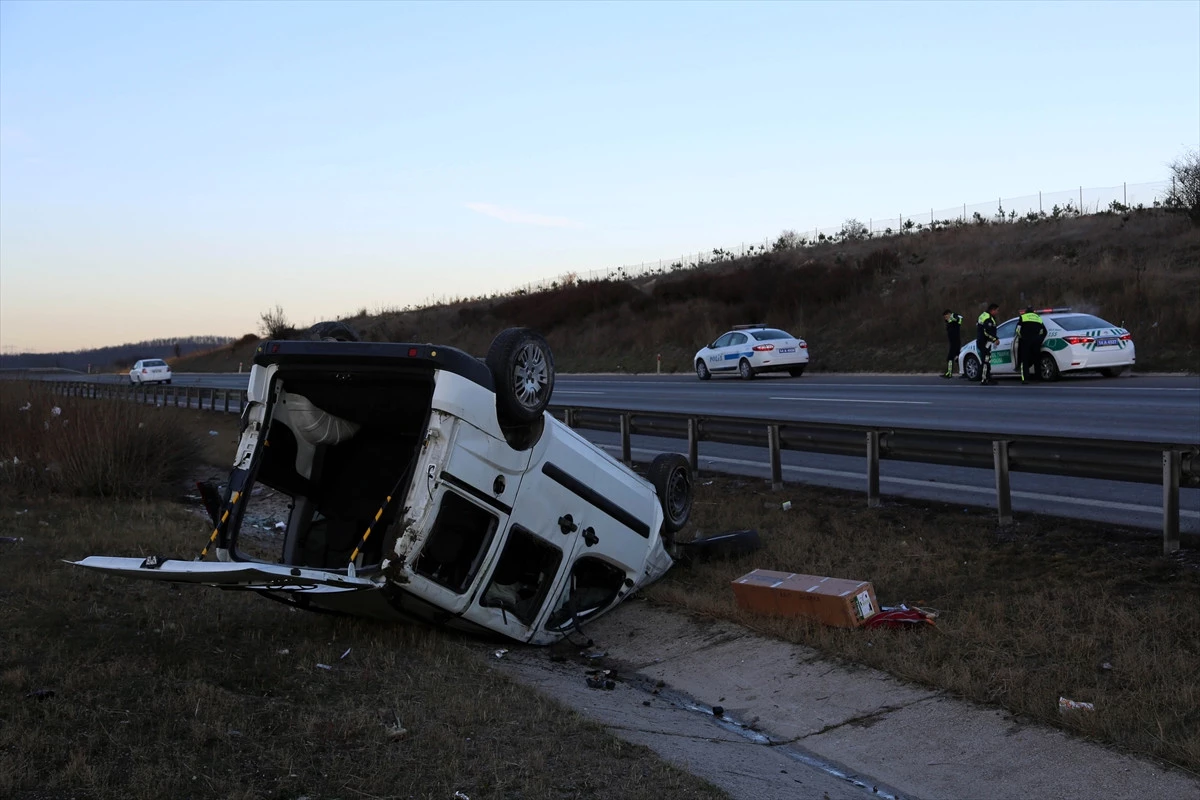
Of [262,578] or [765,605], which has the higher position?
[262,578]

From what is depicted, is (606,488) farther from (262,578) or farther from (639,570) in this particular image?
(262,578)

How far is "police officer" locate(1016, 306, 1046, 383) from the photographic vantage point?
2342 centimetres

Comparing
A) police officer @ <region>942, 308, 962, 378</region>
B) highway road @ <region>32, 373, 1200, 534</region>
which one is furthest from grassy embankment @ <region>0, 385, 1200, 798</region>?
police officer @ <region>942, 308, 962, 378</region>

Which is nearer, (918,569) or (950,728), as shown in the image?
(950,728)

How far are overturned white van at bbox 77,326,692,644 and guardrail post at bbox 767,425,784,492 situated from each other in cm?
345

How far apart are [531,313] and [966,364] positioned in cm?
3787

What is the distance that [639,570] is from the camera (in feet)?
27.0

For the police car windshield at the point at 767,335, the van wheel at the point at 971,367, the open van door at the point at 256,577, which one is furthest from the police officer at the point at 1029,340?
the open van door at the point at 256,577

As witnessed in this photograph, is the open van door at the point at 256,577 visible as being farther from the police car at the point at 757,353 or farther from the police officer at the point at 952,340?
the police car at the point at 757,353

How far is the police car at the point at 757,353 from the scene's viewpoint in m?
32.0

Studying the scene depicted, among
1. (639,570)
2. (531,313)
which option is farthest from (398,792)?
(531,313)

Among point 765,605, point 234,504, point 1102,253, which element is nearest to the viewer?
point 234,504

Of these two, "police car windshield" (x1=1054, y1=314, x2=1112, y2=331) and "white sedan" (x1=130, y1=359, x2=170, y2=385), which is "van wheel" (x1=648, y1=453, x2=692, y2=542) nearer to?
"police car windshield" (x1=1054, y1=314, x2=1112, y2=331)

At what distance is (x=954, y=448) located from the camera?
933 centimetres
